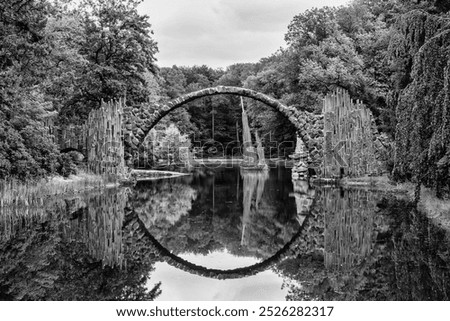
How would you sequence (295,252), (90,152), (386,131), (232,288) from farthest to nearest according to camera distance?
(386,131) → (90,152) → (295,252) → (232,288)

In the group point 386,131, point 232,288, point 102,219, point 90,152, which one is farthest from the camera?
point 386,131

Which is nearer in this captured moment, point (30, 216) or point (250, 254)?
point (250, 254)

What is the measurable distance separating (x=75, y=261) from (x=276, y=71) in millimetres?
33529

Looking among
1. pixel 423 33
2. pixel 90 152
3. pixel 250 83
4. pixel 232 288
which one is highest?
pixel 250 83

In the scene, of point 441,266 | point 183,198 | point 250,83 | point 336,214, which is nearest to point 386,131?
point 183,198

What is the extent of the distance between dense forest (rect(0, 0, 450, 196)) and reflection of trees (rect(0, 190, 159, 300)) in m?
3.61

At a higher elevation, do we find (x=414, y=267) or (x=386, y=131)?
(x=386, y=131)

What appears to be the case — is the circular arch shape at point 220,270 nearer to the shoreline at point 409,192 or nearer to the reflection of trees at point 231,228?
the reflection of trees at point 231,228

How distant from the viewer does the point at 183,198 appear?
51.9 feet

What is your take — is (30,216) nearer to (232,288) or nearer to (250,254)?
(250,254)

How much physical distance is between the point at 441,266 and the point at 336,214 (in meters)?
4.99

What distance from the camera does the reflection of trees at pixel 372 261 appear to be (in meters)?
5.30

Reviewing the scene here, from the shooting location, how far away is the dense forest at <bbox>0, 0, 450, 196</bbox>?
9250mm

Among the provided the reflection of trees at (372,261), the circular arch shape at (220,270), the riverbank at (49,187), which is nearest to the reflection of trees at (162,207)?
the riverbank at (49,187)
